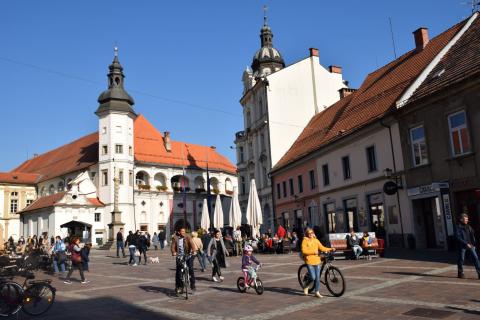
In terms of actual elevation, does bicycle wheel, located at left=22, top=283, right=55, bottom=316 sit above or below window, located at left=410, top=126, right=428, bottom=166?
below

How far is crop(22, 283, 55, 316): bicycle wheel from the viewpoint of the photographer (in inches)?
381

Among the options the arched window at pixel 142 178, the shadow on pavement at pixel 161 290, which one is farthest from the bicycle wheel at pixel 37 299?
the arched window at pixel 142 178

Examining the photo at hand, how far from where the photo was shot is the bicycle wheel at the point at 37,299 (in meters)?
9.69

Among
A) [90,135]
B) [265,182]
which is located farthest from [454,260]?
[90,135]

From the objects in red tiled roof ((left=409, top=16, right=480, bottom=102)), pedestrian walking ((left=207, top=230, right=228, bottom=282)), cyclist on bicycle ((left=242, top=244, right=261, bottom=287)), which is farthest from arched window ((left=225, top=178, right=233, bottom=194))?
cyclist on bicycle ((left=242, top=244, right=261, bottom=287))

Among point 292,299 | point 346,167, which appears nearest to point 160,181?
point 346,167

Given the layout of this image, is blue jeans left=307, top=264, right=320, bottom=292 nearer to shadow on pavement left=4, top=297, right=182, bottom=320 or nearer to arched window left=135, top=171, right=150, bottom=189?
shadow on pavement left=4, top=297, right=182, bottom=320

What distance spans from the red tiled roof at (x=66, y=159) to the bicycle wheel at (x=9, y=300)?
50903 millimetres

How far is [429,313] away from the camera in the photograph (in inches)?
309

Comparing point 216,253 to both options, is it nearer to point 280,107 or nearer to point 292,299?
point 292,299

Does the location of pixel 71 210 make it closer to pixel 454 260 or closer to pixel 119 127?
pixel 119 127

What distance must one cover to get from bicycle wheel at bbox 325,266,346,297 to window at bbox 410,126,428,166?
11602mm

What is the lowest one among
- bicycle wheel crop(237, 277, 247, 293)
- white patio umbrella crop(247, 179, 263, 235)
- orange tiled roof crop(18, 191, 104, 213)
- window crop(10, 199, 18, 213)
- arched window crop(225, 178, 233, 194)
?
bicycle wheel crop(237, 277, 247, 293)

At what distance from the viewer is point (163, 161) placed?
6481 cm
